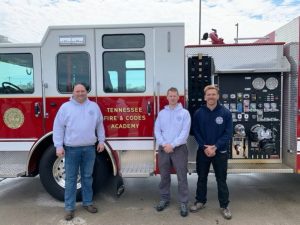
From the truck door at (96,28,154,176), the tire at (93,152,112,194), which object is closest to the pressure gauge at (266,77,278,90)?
the truck door at (96,28,154,176)

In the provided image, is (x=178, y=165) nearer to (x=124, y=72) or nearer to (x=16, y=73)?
(x=124, y=72)

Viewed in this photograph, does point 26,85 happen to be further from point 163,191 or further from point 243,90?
point 243,90

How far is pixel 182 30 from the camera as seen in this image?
479 cm

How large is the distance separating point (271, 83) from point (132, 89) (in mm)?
2054

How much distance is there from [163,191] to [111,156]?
0.88 m

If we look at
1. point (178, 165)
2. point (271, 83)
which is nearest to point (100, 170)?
point (178, 165)

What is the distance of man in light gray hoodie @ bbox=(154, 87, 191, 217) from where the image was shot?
4.45 m

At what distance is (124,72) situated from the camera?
488 cm

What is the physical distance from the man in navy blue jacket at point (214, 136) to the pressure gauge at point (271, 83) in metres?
0.98

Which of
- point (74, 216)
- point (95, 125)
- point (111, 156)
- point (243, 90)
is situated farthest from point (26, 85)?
point (243, 90)

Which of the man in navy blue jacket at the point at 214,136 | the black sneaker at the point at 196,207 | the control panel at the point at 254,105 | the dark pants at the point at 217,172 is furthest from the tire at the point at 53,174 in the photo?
the control panel at the point at 254,105

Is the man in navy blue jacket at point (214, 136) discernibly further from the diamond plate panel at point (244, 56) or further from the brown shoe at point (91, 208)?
the brown shoe at point (91, 208)

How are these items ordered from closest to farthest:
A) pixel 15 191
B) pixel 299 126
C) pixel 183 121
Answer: pixel 183 121, pixel 299 126, pixel 15 191

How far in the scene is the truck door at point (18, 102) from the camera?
4.96m
